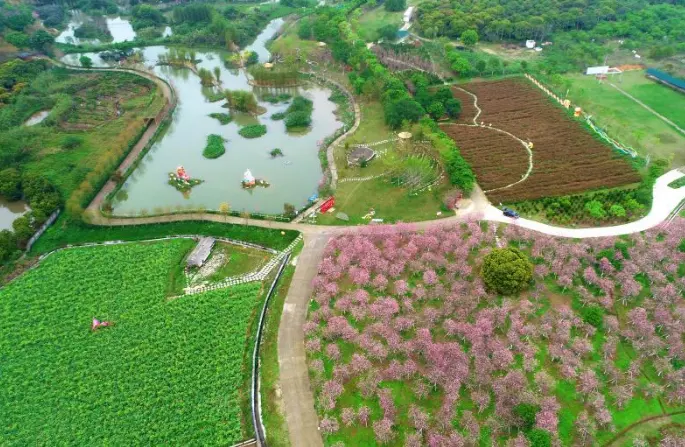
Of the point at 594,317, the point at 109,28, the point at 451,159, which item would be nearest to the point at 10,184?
the point at 451,159

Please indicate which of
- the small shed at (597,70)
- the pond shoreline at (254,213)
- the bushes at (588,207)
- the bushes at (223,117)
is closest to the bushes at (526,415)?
the bushes at (588,207)

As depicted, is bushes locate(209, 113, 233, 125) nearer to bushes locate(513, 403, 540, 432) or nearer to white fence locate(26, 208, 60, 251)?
white fence locate(26, 208, 60, 251)

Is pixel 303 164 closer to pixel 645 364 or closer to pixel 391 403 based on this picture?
pixel 391 403

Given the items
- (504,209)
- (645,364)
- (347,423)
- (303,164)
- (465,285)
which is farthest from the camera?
(303,164)

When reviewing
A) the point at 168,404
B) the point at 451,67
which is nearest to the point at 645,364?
the point at 168,404

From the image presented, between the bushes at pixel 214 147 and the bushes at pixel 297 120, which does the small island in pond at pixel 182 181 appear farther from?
the bushes at pixel 297 120

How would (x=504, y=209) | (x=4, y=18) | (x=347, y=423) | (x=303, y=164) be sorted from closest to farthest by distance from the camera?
(x=347, y=423) < (x=504, y=209) < (x=303, y=164) < (x=4, y=18)
